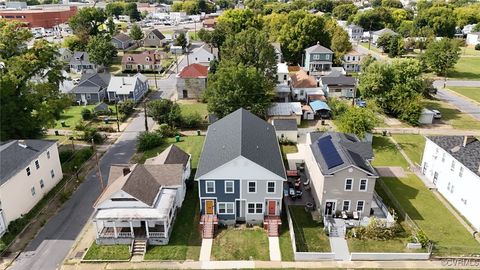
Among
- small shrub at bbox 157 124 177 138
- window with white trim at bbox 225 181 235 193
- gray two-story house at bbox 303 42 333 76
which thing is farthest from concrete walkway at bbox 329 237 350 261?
gray two-story house at bbox 303 42 333 76

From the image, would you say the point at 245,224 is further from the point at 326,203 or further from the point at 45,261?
the point at 45,261

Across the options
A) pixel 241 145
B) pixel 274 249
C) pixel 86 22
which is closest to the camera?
pixel 274 249

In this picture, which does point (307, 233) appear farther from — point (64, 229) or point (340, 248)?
point (64, 229)

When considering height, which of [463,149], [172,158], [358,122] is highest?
[463,149]

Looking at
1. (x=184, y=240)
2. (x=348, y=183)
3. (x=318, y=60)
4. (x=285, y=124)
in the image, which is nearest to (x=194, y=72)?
(x=285, y=124)

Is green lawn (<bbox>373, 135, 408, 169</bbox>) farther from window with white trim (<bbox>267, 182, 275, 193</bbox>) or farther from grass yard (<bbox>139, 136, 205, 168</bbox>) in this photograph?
grass yard (<bbox>139, 136, 205, 168</bbox>)

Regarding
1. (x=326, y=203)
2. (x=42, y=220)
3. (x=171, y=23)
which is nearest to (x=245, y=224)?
(x=326, y=203)

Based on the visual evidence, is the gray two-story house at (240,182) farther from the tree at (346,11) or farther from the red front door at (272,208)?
the tree at (346,11)
